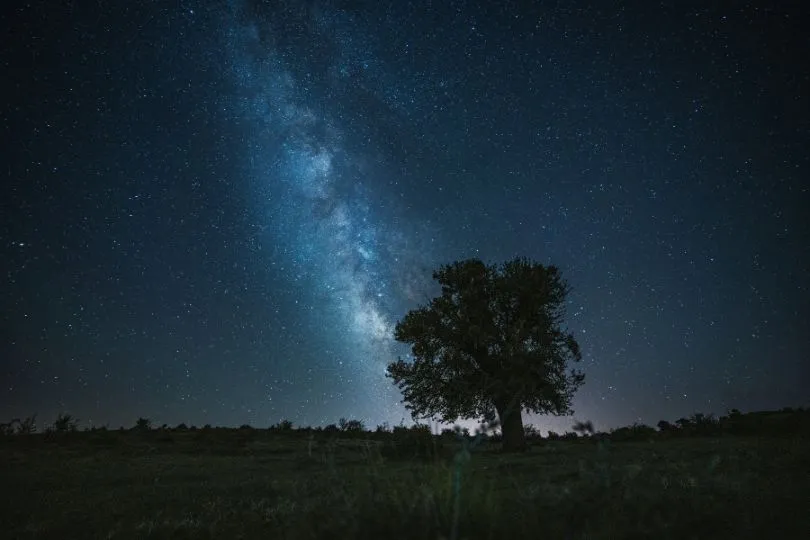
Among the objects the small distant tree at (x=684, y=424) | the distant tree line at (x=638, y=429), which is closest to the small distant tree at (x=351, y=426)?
the distant tree line at (x=638, y=429)

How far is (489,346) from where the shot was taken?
23.4 meters

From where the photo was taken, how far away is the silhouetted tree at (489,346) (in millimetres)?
22359

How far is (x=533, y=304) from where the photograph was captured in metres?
23.6

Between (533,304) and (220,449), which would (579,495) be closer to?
(533,304)

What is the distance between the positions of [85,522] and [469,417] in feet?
56.7

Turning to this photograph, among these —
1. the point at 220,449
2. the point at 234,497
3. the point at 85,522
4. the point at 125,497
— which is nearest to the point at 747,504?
the point at 234,497

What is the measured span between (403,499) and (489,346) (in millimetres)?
19640

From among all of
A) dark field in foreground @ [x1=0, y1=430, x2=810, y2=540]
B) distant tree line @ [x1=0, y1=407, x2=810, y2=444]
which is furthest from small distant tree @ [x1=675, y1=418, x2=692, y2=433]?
dark field in foreground @ [x1=0, y1=430, x2=810, y2=540]

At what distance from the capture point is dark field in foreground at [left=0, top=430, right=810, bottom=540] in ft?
13.1

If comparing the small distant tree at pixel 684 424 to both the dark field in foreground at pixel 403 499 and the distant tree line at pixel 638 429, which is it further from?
the dark field in foreground at pixel 403 499

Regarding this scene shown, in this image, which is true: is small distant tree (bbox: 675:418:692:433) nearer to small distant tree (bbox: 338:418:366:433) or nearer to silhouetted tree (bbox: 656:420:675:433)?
silhouetted tree (bbox: 656:420:675:433)

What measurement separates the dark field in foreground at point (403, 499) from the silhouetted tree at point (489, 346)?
5206 mm

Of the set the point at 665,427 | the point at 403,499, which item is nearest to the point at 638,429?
the point at 665,427

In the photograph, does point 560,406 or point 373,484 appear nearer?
point 373,484
